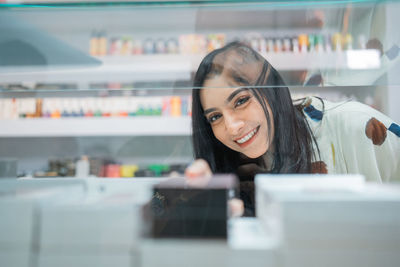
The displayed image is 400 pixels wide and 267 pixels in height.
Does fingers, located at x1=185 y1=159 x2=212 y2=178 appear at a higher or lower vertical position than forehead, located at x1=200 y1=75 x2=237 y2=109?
lower

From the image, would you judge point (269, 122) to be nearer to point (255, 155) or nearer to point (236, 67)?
point (255, 155)

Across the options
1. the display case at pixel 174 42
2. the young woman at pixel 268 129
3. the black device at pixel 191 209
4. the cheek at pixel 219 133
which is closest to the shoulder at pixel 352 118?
the young woman at pixel 268 129

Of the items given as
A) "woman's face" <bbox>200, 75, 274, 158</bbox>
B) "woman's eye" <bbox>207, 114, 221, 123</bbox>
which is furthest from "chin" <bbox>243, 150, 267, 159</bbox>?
"woman's eye" <bbox>207, 114, 221, 123</bbox>

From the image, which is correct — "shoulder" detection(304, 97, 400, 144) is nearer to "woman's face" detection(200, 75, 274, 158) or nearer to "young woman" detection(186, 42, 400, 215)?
"young woman" detection(186, 42, 400, 215)

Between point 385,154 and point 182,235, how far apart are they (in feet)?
1.97

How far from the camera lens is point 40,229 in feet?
1.47

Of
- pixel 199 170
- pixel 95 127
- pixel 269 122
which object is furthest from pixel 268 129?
pixel 95 127

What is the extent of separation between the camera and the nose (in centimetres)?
62

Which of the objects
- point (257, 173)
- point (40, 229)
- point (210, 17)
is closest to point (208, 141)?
point (257, 173)

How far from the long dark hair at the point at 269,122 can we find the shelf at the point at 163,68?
30 millimetres

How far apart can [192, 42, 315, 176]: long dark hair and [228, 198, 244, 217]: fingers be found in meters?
0.08

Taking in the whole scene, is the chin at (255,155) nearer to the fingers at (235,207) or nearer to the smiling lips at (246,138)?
the smiling lips at (246,138)

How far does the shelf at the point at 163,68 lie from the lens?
0.56m

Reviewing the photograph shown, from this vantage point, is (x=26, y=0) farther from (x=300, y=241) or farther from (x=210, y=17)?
(x=300, y=241)
